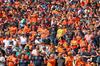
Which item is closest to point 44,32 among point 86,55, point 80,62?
point 86,55

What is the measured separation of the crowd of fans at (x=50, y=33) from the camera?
10844 millimetres

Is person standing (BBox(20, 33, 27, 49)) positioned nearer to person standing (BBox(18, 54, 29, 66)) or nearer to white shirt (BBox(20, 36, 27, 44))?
white shirt (BBox(20, 36, 27, 44))

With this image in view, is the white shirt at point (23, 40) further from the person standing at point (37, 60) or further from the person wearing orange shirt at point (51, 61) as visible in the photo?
the person wearing orange shirt at point (51, 61)

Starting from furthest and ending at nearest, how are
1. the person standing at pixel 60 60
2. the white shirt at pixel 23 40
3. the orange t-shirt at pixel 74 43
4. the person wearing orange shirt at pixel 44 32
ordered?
1. the person wearing orange shirt at pixel 44 32
2. the white shirt at pixel 23 40
3. the orange t-shirt at pixel 74 43
4. the person standing at pixel 60 60

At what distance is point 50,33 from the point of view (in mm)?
14281

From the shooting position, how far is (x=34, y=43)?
12.9 metres

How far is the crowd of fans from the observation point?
10844mm

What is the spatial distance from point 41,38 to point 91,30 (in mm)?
2961

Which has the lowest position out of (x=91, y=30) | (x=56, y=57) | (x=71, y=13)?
(x=56, y=57)

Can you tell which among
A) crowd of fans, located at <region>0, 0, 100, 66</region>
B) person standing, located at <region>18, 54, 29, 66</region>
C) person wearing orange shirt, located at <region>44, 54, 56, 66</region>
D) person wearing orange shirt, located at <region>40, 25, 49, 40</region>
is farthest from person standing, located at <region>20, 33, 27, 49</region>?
person wearing orange shirt, located at <region>44, 54, 56, 66</region>

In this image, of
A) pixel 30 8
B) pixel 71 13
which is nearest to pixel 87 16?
pixel 71 13

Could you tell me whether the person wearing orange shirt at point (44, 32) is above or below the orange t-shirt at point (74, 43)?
above

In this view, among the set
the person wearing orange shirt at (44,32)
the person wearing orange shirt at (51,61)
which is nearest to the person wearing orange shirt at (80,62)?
the person wearing orange shirt at (51,61)

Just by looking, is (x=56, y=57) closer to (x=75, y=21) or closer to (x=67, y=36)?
(x=67, y=36)
